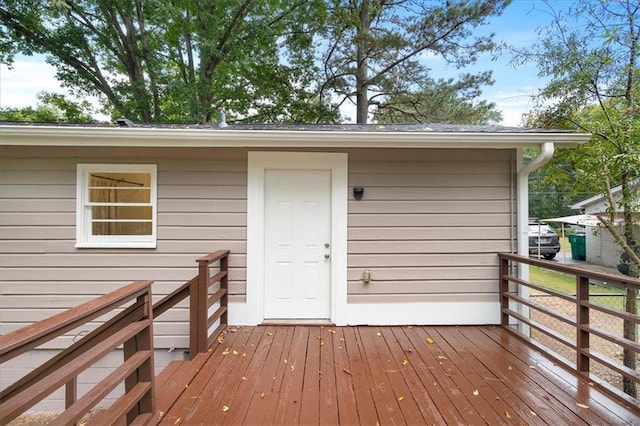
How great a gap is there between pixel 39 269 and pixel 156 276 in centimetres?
132

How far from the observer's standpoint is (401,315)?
372 centimetres

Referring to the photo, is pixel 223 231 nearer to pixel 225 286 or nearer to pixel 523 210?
pixel 225 286

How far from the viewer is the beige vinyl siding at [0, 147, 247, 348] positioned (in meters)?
3.63

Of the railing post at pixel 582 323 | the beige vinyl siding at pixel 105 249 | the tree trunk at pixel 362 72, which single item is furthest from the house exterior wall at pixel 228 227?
the tree trunk at pixel 362 72

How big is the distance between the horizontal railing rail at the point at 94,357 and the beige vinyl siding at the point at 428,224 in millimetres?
2291

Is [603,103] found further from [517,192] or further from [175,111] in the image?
[175,111]

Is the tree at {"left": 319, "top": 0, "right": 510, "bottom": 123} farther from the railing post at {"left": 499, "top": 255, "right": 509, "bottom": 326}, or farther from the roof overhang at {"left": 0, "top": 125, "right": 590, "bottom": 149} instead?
the railing post at {"left": 499, "top": 255, "right": 509, "bottom": 326}

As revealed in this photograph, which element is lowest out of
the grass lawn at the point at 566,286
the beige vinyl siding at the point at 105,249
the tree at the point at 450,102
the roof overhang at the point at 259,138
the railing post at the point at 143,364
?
the grass lawn at the point at 566,286

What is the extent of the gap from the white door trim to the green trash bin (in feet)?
40.2

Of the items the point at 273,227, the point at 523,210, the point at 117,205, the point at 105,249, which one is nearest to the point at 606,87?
the point at 523,210

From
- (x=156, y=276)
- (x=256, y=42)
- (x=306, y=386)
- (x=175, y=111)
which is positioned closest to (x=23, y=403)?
(x=306, y=386)

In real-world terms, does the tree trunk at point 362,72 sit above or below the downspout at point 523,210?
above

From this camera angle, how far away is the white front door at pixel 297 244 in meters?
3.80

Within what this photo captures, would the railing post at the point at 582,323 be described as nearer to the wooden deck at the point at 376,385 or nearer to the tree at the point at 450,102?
the wooden deck at the point at 376,385
